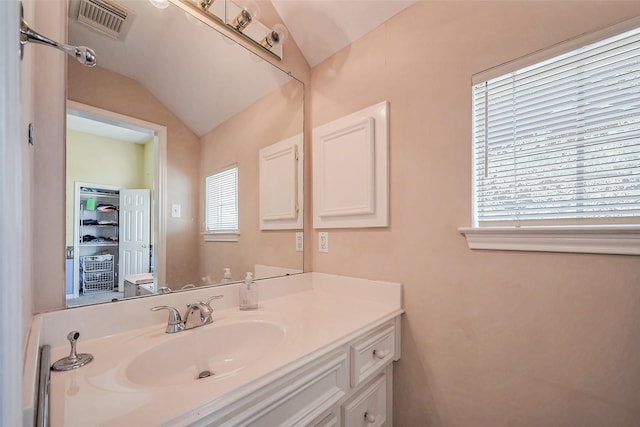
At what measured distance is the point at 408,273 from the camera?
1229 mm

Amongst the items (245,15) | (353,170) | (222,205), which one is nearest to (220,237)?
(222,205)

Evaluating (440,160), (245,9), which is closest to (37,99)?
(245,9)

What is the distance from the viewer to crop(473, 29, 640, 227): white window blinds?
797 millimetres

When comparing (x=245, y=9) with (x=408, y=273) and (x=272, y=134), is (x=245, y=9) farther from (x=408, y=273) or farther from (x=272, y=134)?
(x=408, y=273)

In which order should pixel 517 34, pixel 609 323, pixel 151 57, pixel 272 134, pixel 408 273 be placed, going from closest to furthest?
pixel 609 323
pixel 517 34
pixel 151 57
pixel 408 273
pixel 272 134

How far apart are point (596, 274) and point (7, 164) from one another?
4.25 feet

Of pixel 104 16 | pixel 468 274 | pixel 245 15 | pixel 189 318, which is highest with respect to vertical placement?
pixel 245 15

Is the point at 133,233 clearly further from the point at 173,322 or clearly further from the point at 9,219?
the point at 9,219

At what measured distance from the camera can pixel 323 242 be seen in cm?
160

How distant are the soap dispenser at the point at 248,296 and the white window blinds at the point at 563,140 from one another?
39.1 inches

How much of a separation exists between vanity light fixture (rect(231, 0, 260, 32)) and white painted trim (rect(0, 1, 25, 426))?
4.18 ft

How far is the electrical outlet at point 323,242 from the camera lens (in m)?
1.58

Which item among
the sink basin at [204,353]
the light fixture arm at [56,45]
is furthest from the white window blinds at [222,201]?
the light fixture arm at [56,45]

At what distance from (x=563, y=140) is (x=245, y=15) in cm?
144
